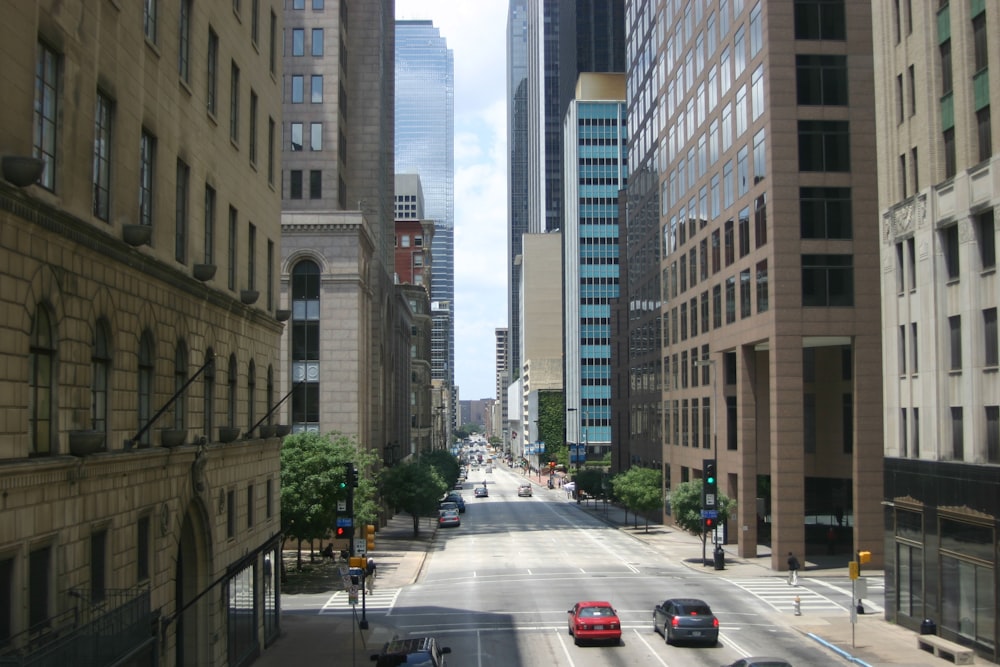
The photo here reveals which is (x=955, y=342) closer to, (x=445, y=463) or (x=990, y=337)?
(x=990, y=337)

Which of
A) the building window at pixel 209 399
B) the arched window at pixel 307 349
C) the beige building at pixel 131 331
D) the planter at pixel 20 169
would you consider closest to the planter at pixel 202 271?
the beige building at pixel 131 331

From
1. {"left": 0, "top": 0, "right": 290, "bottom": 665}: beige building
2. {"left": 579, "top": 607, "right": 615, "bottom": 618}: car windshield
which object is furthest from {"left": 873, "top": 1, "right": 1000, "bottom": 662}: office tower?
{"left": 0, "top": 0, "right": 290, "bottom": 665}: beige building

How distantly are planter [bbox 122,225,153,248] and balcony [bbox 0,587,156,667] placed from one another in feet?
21.1

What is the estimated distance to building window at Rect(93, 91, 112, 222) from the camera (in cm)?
1814

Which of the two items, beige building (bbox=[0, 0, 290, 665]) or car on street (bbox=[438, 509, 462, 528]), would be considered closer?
beige building (bbox=[0, 0, 290, 665])

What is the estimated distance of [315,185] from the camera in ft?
225

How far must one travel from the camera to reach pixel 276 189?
34.7m

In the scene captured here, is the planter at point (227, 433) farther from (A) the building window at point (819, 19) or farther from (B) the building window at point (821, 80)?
(A) the building window at point (819, 19)

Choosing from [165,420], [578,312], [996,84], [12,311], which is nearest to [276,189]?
[165,420]

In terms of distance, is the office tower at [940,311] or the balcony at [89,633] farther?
the office tower at [940,311]

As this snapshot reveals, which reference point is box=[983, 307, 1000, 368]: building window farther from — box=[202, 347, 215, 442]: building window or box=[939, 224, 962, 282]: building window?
box=[202, 347, 215, 442]: building window

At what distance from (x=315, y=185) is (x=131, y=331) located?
50135mm

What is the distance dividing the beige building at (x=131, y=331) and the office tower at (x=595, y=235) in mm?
143231

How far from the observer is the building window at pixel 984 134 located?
101 feet
